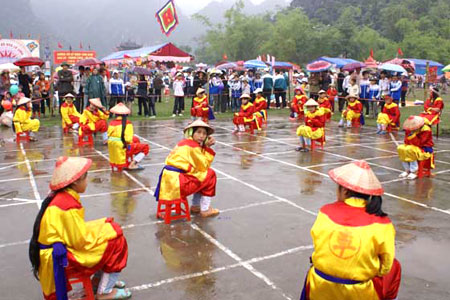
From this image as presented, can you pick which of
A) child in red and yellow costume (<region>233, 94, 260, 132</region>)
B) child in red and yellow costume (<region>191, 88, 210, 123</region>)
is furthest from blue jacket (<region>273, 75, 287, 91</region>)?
child in red and yellow costume (<region>233, 94, 260, 132</region>)

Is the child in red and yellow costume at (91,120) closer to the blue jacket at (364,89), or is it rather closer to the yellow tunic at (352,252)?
the yellow tunic at (352,252)

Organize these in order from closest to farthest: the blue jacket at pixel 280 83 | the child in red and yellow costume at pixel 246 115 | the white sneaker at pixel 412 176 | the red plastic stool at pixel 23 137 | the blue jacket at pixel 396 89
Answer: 1. the white sneaker at pixel 412 176
2. the red plastic stool at pixel 23 137
3. the child in red and yellow costume at pixel 246 115
4. the blue jacket at pixel 396 89
5. the blue jacket at pixel 280 83

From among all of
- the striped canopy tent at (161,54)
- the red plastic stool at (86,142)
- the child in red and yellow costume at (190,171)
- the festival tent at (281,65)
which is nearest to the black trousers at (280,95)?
the festival tent at (281,65)

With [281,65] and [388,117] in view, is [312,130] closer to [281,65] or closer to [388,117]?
[388,117]

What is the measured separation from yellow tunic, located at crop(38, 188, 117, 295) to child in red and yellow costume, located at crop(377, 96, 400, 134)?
11580 millimetres

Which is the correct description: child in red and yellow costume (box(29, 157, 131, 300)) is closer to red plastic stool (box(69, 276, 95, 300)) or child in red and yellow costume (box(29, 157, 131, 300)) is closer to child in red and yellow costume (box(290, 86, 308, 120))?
red plastic stool (box(69, 276, 95, 300))

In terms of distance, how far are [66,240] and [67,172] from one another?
1.78 feet

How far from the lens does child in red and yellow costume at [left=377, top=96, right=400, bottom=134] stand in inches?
544

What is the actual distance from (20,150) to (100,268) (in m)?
8.37

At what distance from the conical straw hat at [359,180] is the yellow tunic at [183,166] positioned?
2691mm

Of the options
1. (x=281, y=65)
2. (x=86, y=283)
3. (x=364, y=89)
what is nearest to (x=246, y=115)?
(x=364, y=89)

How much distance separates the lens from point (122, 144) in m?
8.67

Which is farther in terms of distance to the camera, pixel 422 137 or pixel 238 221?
pixel 422 137

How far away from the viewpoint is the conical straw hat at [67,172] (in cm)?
372
